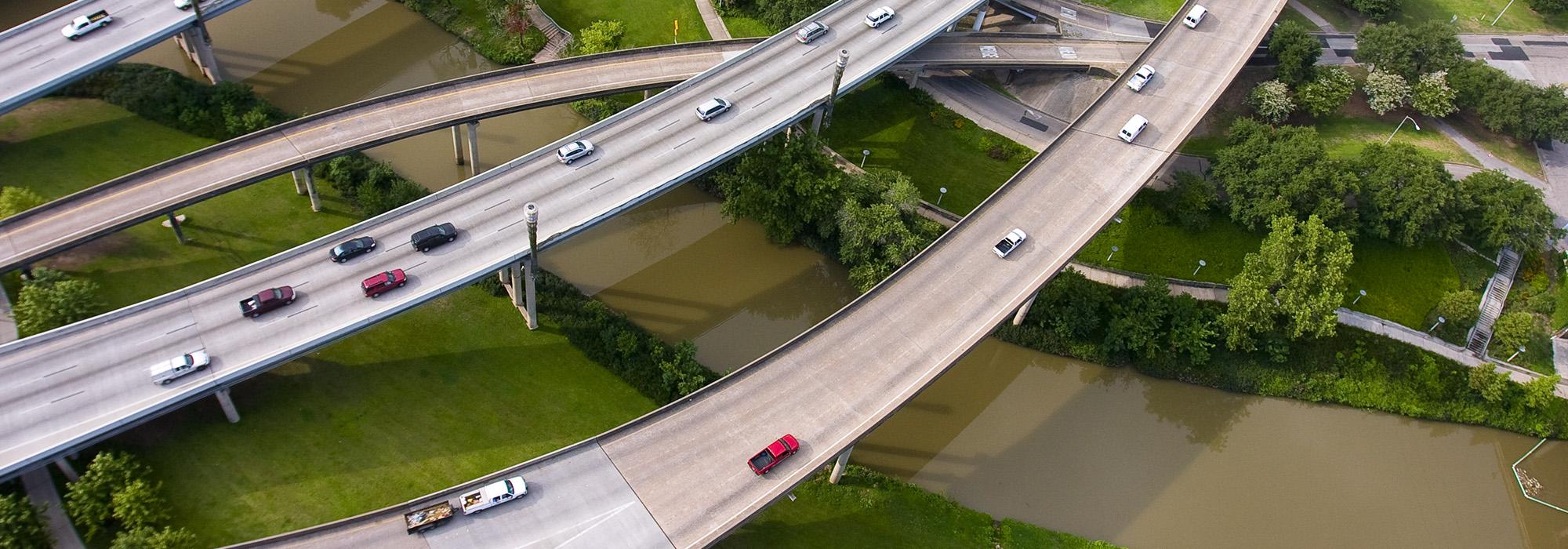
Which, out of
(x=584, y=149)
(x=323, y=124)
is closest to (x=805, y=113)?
(x=584, y=149)

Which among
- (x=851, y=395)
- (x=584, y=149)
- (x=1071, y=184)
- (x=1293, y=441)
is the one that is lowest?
(x=1293, y=441)

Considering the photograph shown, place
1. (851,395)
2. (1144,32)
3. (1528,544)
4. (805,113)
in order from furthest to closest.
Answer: (1144,32) → (805,113) → (1528,544) → (851,395)

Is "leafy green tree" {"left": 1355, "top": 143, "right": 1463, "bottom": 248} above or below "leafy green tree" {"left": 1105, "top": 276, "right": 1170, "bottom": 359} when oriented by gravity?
above

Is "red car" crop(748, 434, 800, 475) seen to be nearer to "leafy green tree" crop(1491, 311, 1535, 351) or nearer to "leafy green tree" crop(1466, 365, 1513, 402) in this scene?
"leafy green tree" crop(1466, 365, 1513, 402)

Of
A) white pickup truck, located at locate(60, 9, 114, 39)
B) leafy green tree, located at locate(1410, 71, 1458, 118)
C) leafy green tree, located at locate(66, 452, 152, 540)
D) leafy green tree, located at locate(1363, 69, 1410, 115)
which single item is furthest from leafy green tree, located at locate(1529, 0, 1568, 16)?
white pickup truck, located at locate(60, 9, 114, 39)

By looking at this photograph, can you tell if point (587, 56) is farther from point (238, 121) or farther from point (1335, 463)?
point (1335, 463)

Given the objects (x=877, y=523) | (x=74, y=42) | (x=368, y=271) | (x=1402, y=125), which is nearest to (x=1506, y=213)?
(x=1402, y=125)
